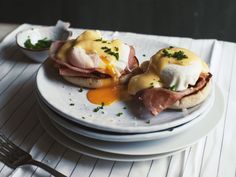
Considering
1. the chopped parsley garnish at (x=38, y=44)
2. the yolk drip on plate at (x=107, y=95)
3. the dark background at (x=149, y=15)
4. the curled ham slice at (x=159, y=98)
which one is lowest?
the dark background at (x=149, y=15)

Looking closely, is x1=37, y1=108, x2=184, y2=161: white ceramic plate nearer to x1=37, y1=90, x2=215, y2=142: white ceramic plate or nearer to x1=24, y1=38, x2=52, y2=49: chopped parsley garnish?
x1=37, y1=90, x2=215, y2=142: white ceramic plate

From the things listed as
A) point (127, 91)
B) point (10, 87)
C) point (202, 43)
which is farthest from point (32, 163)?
point (202, 43)

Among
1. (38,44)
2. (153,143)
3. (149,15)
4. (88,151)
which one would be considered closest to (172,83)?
(153,143)

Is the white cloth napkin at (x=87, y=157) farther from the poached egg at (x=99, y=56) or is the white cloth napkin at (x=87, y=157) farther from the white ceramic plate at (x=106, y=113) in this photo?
the poached egg at (x=99, y=56)

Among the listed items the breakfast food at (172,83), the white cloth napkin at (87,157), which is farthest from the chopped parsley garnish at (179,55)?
the white cloth napkin at (87,157)

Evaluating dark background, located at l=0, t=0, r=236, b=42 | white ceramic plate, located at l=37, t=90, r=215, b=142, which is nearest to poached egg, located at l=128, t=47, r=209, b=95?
white ceramic plate, located at l=37, t=90, r=215, b=142

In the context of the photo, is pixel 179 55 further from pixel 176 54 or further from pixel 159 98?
pixel 159 98
